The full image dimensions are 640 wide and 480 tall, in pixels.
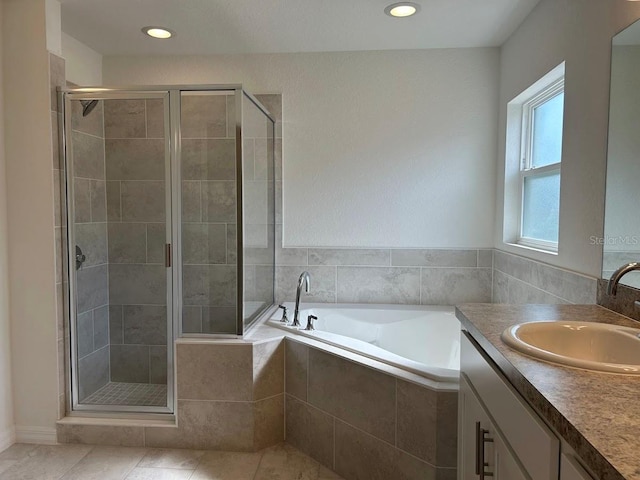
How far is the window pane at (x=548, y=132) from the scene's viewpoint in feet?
7.82

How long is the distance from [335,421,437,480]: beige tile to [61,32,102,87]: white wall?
9.07 feet

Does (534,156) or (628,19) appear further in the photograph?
(534,156)

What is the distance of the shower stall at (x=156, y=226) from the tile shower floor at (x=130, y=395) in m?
0.01

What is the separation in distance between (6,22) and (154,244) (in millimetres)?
1407

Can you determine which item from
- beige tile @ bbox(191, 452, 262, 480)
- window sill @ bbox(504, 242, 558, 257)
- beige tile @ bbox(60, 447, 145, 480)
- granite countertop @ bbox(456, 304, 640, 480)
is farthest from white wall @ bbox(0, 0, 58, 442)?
window sill @ bbox(504, 242, 558, 257)

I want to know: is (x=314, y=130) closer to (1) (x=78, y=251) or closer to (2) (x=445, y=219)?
(2) (x=445, y=219)

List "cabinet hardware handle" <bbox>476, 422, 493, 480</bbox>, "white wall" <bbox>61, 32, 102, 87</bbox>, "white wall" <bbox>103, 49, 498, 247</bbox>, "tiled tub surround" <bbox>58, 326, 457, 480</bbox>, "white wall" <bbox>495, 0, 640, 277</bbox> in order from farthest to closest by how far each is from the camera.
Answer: "white wall" <bbox>103, 49, 498, 247</bbox>, "white wall" <bbox>61, 32, 102, 87</bbox>, "tiled tub surround" <bbox>58, 326, 457, 480</bbox>, "white wall" <bbox>495, 0, 640, 277</bbox>, "cabinet hardware handle" <bbox>476, 422, 493, 480</bbox>

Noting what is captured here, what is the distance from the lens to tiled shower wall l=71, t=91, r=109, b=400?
2623 mm

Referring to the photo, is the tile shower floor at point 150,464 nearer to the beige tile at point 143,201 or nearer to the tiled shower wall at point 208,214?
the tiled shower wall at point 208,214

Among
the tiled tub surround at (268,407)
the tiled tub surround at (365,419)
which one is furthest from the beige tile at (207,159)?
the tiled tub surround at (365,419)

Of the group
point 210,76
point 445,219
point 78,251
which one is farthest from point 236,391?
point 210,76

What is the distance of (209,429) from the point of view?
2428 millimetres

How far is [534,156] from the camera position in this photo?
2744 mm

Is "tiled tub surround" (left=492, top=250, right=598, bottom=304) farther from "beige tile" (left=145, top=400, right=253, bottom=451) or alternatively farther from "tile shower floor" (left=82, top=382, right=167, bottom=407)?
"tile shower floor" (left=82, top=382, right=167, bottom=407)
